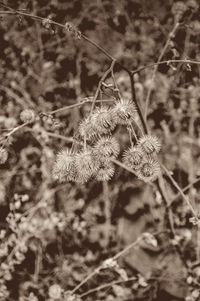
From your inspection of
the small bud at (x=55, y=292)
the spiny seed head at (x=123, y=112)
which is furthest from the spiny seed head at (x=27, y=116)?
the small bud at (x=55, y=292)

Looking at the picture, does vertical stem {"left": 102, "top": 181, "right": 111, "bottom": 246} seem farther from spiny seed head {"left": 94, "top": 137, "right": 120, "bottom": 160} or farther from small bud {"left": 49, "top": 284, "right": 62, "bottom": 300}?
spiny seed head {"left": 94, "top": 137, "right": 120, "bottom": 160}

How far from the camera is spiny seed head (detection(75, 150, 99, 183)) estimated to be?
4.37 ft

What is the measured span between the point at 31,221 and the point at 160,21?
2273 millimetres

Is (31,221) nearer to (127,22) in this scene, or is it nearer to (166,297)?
(166,297)

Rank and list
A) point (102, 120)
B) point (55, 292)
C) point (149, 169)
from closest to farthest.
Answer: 1. point (102, 120)
2. point (149, 169)
3. point (55, 292)

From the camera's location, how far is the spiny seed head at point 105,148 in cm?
138

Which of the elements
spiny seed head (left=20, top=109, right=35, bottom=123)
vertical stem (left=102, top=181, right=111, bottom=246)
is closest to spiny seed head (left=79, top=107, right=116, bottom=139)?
spiny seed head (left=20, top=109, right=35, bottom=123)

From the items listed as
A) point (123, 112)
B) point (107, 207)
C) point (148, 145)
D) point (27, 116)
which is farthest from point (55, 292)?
point (123, 112)

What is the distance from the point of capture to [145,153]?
4.68 feet

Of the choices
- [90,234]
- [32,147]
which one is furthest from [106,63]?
[90,234]

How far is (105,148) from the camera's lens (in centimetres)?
138

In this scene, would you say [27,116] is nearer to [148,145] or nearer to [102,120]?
[102,120]

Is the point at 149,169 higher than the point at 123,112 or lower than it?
lower

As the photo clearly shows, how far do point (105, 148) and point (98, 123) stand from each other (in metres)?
0.10
